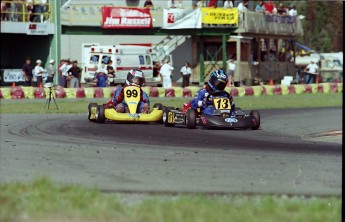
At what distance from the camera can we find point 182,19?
131ft

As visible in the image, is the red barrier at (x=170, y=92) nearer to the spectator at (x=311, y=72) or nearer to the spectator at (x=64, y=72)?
the spectator at (x=64, y=72)

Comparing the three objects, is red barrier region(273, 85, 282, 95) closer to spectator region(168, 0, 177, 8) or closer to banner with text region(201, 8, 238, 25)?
banner with text region(201, 8, 238, 25)

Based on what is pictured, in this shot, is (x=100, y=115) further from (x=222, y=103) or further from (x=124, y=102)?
(x=222, y=103)

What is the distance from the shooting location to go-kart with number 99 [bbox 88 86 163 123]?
651 inches

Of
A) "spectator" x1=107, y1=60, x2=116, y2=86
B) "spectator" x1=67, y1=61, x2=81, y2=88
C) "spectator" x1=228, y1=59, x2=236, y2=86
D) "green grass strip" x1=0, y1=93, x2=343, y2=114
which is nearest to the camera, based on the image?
"green grass strip" x1=0, y1=93, x2=343, y2=114

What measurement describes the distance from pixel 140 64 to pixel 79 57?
4437mm

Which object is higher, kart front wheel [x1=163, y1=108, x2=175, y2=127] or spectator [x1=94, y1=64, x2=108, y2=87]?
spectator [x1=94, y1=64, x2=108, y2=87]

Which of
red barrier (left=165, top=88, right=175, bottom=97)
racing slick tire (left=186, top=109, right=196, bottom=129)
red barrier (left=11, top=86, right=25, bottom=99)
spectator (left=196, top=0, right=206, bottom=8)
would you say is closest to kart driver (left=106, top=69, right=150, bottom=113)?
racing slick tire (left=186, top=109, right=196, bottom=129)

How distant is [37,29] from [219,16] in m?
9.58

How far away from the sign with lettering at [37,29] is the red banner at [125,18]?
4.07 m

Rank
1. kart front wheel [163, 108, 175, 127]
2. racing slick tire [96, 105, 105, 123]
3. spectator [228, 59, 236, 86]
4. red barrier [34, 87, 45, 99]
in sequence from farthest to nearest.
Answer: spectator [228, 59, 236, 86] → red barrier [34, 87, 45, 99] → racing slick tire [96, 105, 105, 123] → kart front wheel [163, 108, 175, 127]

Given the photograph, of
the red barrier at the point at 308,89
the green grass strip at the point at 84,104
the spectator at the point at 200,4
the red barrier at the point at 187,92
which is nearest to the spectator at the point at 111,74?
the red barrier at the point at 187,92

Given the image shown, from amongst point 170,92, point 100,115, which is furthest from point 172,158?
point 170,92

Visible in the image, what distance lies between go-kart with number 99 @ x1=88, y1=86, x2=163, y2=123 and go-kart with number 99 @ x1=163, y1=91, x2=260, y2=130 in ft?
1.40
